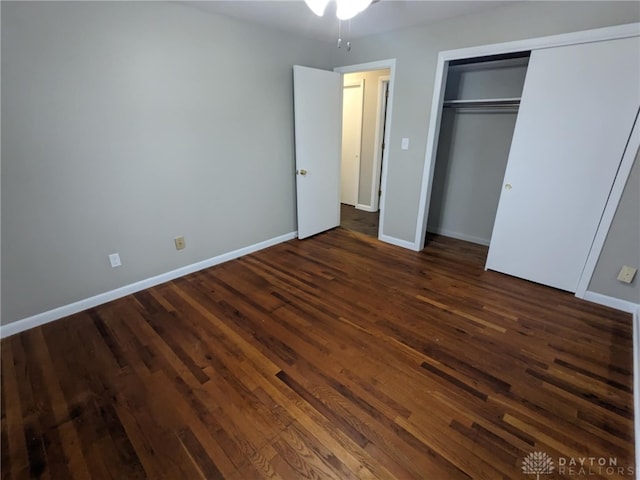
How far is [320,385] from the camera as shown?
167 cm

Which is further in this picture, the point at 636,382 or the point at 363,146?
the point at 363,146

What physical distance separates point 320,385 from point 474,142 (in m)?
3.21

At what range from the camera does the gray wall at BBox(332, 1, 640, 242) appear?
2.13m

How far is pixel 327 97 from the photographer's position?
3.47 m

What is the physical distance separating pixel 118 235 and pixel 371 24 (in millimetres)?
2978

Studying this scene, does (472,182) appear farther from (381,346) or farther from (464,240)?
(381,346)

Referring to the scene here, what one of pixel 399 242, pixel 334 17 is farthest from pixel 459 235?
pixel 334 17

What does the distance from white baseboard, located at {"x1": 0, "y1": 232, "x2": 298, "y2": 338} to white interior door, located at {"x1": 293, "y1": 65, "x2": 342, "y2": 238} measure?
29.1 inches

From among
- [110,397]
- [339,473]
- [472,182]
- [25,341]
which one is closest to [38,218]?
[25,341]

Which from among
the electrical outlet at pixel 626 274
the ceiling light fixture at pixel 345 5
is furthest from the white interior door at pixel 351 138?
the electrical outlet at pixel 626 274

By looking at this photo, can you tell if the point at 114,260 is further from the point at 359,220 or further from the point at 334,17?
the point at 359,220

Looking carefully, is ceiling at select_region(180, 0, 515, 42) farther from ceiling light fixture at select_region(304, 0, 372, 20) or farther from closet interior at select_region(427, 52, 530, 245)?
ceiling light fixture at select_region(304, 0, 372, 20)

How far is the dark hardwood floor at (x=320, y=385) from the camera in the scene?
4.28ft

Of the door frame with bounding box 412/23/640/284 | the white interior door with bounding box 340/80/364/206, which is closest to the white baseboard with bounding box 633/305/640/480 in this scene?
the door frame with bounding box 412/23/640/284
